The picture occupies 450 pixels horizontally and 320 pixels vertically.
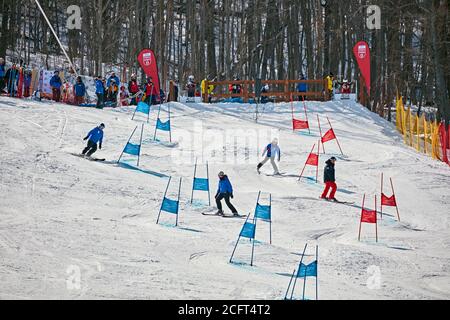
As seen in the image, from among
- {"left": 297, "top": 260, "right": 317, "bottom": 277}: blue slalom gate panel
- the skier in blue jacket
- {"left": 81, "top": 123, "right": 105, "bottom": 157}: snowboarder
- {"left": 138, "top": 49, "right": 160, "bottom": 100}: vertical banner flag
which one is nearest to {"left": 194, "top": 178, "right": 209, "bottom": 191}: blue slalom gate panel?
the skier in blue jacket

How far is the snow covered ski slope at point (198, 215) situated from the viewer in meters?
15.3

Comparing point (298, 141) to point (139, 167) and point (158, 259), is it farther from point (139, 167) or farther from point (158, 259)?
point (158, 259)

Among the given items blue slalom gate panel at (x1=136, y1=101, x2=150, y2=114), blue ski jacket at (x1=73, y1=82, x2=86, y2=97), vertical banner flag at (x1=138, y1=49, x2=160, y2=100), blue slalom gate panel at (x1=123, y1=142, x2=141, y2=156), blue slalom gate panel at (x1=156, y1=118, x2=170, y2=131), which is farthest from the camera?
blue ski jacket at (x1=73, y1=82, x2=86, y2=97)

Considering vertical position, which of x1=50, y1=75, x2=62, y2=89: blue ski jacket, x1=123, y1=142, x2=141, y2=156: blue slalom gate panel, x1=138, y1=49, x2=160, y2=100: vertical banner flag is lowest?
x1=123, y1=142, x2=141, y2=156: blue slalom gate panel

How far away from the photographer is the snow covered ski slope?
15.3 metres

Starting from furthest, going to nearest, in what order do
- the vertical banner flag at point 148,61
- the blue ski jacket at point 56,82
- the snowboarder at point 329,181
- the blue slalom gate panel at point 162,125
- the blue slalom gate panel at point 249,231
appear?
the blue ski jacket at point 56,82
the vertical banner flag at point 148,61
the blue slalom gate panel at point 162,125
the snowboarder at point 329,181
the blue slalom gate panel at point 249,231

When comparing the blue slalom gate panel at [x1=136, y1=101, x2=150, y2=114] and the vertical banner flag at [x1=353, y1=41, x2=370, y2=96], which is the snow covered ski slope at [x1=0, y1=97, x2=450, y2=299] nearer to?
the blue slalom gate panel at [x1=136, y1=101, x2=150, y2=114]

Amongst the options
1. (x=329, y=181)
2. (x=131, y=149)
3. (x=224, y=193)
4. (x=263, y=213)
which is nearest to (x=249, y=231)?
(x=263, y=213)

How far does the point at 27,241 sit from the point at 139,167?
8520 mm

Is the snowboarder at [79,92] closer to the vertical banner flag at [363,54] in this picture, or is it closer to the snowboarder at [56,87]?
the snowboarder at [56,87]

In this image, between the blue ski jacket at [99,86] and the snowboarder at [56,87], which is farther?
the snowboarder at [56,87]

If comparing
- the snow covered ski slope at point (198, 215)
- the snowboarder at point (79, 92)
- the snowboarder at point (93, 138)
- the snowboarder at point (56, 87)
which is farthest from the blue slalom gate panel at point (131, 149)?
the snowboarder at point (79, 92)

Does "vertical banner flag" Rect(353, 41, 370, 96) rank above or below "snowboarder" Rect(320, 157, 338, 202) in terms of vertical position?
above

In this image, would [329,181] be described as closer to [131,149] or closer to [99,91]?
[131,149]
